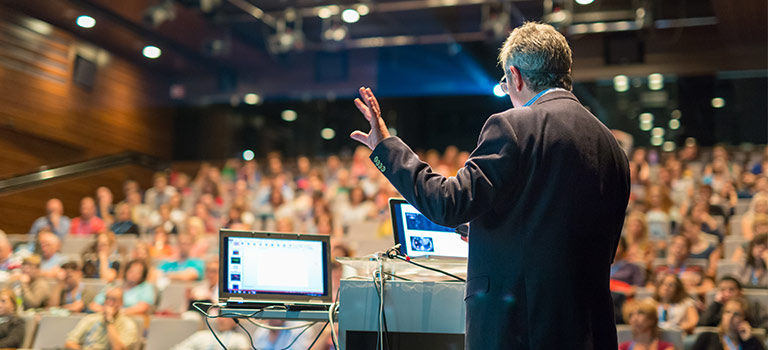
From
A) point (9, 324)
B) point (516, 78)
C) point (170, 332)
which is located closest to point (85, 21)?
point (9, 324)

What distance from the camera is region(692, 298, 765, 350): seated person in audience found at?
13.3 feet

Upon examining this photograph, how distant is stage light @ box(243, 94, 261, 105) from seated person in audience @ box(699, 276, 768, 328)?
7.72 meters

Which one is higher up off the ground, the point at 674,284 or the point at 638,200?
the point at 638,200

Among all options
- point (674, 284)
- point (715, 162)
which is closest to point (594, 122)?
point (674, 284)

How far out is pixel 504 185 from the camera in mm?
1361

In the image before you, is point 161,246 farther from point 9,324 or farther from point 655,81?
point 655,81

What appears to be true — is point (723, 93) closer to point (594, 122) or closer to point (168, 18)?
point (168, 18)

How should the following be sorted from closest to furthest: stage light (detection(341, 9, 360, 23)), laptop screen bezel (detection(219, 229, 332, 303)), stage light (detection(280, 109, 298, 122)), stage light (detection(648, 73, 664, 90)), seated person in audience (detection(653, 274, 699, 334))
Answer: laptop screen bezel (detection(219, 229, 332, 303))
seated person in audience (detection(653, 274, 699, 334))
stage light (detection(341, 9, 360, 23))
stage light (detection(648, 73, 664, 90))
stage light (detection(280, 109, 298, 122))

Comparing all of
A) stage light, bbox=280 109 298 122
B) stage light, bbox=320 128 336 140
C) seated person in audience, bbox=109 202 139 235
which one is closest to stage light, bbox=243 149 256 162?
stage light, bbox=280 109 298 122

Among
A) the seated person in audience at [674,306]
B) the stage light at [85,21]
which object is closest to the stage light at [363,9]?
the stage light at [85,21]

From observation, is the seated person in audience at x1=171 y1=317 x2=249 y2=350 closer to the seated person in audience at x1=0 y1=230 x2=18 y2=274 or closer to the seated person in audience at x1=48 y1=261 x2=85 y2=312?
the seated person in audience at x1=48 y1=261 x2=85 y2=312

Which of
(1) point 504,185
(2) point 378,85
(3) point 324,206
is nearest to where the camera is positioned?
(1) point 504,185

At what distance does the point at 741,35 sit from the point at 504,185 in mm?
8926

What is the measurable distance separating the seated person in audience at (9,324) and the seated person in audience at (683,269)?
13.6 feet
